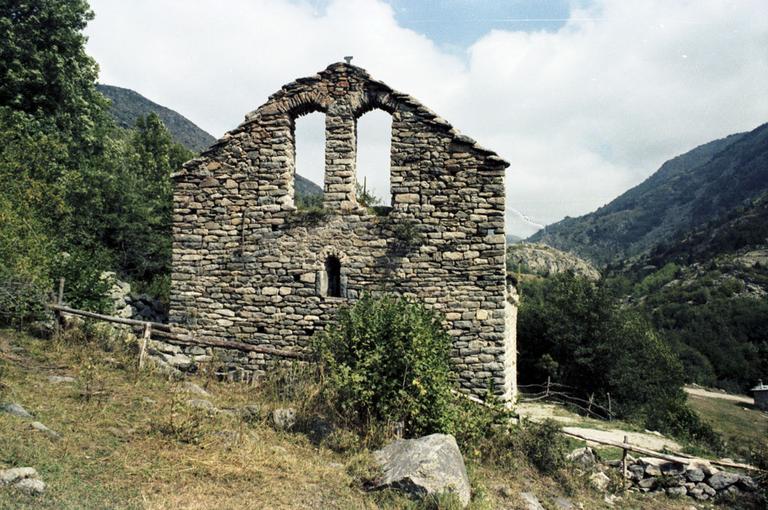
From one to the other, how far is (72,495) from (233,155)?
671cm

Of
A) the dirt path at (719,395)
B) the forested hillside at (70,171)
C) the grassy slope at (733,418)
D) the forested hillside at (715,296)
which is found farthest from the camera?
the forested hillside at (715,296)

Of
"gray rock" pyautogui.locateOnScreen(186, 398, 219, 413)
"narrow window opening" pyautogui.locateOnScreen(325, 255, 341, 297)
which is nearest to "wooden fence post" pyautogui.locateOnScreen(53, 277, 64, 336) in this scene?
"gray rock" pyautogui.locateOnScreen(186, 398, 219, 413)

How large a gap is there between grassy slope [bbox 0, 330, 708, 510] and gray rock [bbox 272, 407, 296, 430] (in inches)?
6.8

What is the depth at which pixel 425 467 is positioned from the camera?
5598 millimetres

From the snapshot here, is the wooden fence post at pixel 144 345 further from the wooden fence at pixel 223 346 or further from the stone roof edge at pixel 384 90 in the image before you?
the stone roof edge at pixel 384 90

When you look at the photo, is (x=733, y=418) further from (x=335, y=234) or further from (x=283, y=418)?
(x=283, y=418)

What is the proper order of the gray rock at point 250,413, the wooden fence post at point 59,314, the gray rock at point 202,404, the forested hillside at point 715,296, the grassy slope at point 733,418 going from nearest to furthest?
the gray rock at point 202,404
the gray rock at point 250,413
the wooden fence post at point 59,314
the grassy slope at point 733,418
the forested hillside at point 715,296

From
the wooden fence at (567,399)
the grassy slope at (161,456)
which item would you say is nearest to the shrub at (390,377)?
the grassy slope at (161,456)

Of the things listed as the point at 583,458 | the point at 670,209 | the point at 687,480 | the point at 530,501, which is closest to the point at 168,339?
the point at 530,501

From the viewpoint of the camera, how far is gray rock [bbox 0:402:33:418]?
5.73 meters

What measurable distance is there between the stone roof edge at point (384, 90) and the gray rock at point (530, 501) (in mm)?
5408

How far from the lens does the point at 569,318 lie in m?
24.9

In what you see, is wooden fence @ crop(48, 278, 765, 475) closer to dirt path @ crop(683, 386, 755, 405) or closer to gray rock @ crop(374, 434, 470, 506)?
gray rock @ crop(374, 434, 470, 506)

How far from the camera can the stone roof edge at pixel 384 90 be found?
8.98 m
